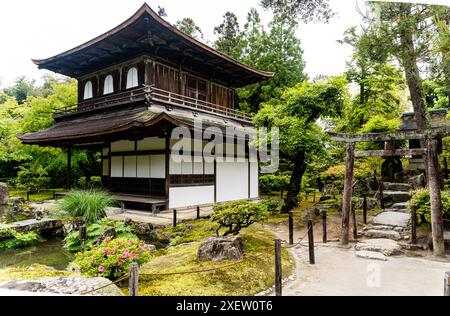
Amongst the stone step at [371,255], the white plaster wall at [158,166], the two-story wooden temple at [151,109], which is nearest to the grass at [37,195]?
the two-story wooden temple at [151,109]

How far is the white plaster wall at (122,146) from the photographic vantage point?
33.7 feet

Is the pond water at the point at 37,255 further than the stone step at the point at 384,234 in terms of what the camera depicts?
No

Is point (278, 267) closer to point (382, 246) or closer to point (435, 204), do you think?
point (382, 246)

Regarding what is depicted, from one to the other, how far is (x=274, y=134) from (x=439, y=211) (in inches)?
161

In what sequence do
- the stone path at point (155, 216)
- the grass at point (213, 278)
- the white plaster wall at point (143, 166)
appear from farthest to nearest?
the white plaster wall at point (143, 166)
the stone path at point (155, 216)
the grass at point (213, 278)

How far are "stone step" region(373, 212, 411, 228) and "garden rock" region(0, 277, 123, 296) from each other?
650cm

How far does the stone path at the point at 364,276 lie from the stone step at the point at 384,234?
139 centimetres

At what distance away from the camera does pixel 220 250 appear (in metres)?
4.15

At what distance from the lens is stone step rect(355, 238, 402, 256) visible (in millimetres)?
5027

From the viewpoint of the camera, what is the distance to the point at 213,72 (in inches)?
483

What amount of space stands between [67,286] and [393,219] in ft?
24.2

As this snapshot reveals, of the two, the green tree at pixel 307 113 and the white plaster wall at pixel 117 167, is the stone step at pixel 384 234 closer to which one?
the green tree at pixel 307 113
